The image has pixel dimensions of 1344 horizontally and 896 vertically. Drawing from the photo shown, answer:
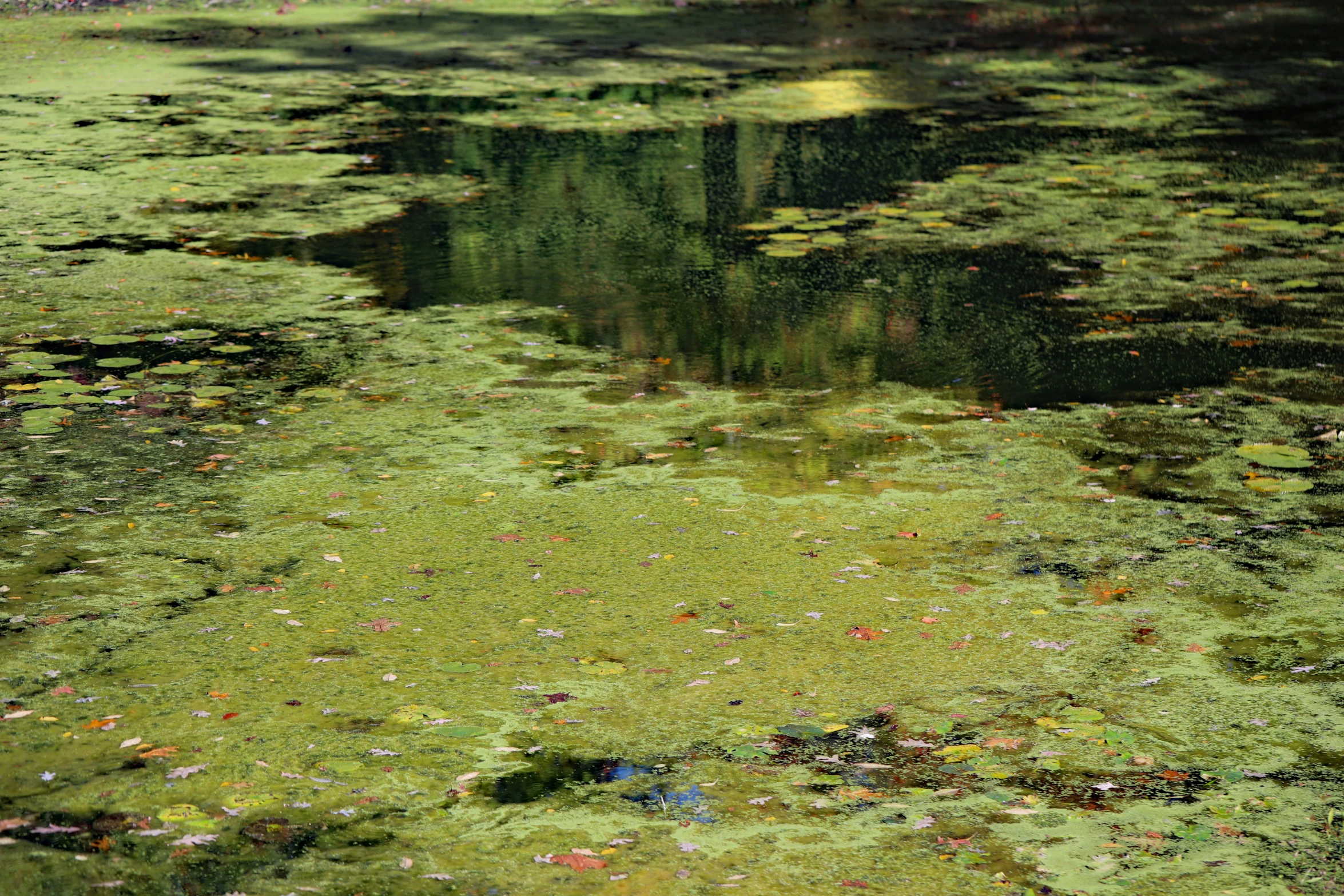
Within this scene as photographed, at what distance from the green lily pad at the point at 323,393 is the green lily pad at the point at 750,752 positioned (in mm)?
2543

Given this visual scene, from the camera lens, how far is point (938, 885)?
267 cm

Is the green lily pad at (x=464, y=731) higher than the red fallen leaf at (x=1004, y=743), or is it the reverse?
the green lily pad at (x=464, y=731)

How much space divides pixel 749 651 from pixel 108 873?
4.93ft

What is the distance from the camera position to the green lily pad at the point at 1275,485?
4473 millimetres

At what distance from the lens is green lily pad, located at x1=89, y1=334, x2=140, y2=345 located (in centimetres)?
566

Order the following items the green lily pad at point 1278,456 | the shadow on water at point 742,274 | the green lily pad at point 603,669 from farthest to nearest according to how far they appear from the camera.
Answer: the shadow on water at point 742,274 → the green lily pad at point 1278,456 → the green lily pad at point 603,669

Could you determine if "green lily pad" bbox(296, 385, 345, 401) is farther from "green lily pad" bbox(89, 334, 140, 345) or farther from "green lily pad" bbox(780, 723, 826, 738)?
"green lily pad" bbox(780, 723, 826, 738)

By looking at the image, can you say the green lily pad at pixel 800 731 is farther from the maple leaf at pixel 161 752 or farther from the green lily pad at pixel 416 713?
the maple leaf at pixel 161 752

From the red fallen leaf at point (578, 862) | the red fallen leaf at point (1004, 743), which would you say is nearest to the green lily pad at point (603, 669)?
the red fallen leaf at point (578, 862)

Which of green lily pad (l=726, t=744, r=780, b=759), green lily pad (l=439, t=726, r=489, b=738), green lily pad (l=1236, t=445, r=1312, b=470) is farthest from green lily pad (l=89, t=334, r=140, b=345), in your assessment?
green lily pad (l=1236, t=445, r=1312, b=470)

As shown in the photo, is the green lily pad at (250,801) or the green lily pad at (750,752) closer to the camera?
the green lily pad at (250,801)

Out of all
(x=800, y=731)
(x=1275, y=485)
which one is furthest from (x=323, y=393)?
(x=1275, y=485)

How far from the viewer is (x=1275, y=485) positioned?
4.51 meters

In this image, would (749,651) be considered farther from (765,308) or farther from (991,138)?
(991,138)
